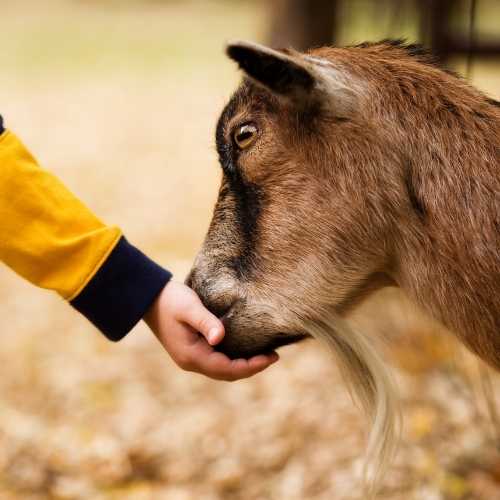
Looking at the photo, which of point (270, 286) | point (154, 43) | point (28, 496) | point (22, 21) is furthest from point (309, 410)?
point (22, 21)

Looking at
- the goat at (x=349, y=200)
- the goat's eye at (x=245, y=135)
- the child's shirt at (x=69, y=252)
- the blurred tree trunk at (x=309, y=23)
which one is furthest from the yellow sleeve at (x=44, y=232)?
the blurred tree trunk at (x=309, y=23)

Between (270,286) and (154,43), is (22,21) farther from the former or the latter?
(270,286)

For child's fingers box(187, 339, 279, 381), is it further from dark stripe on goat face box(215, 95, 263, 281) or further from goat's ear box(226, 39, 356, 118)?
goat's ear box(226, 39, 356, 118)

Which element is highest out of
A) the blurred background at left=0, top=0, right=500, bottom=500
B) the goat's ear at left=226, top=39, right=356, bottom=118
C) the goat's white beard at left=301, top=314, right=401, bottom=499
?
the goat's ear at left=226, top=39, right=356, bottom=118

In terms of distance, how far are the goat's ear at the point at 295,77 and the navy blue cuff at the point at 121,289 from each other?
70cm

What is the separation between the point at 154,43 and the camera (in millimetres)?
17000

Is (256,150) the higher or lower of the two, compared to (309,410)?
higher

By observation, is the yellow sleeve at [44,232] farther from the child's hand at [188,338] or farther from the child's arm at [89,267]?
the child's hand at [188,338]

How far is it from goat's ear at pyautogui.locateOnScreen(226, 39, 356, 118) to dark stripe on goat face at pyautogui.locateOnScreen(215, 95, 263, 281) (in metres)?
0.31

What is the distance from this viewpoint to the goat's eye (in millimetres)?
2197

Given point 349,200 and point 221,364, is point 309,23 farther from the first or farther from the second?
point 221,364

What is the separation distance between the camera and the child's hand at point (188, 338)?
7.13ft

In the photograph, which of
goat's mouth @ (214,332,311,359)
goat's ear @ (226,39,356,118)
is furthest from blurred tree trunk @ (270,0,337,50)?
goat's mouth @ (214,332,311,359)

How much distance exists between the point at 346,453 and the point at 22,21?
18.8 meters
